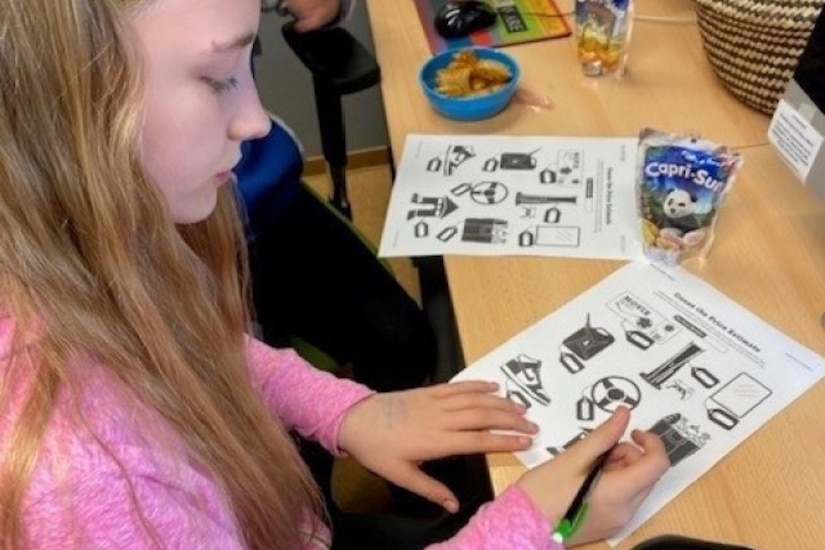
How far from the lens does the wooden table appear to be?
0.71 metres

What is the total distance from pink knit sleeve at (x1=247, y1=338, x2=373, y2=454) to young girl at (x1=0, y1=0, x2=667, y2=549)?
98 millimetres

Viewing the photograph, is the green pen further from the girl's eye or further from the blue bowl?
the blue bowl

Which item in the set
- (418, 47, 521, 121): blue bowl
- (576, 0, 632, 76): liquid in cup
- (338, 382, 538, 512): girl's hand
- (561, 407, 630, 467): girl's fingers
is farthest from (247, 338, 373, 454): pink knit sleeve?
(576, 0, 632, 76): liquid in cup

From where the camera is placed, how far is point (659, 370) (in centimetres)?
81

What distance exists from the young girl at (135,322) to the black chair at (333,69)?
1.54 feet

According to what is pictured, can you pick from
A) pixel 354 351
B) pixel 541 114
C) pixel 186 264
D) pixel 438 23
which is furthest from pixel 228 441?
pixel 438 23

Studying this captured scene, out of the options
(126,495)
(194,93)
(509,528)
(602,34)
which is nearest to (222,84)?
(194,93)

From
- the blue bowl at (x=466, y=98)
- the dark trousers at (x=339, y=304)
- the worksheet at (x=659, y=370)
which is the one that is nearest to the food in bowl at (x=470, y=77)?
the blue bowl at (x=466, y=98)

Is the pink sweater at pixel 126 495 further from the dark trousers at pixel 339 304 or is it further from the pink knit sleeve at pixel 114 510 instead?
the dark trousers at pixel 339 304

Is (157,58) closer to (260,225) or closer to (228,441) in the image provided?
(228,441)

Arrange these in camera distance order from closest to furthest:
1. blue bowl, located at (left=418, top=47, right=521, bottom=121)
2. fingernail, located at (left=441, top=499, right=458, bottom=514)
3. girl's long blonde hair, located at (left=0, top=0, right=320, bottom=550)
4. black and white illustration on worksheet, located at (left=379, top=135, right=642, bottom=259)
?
girl's long blonde hair, located at (left=0, top=0, right=320, bottom=550) < fingernail, located at (left=441, top=499, right=458, bottom=514) < black and white illustration on worksheet, located at (left=379, top=135, right=642, bottom=259) < blue bowl, located at (left=418, top=47, right=521, bottom=121)

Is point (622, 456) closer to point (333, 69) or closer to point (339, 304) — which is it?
point (339, 304)

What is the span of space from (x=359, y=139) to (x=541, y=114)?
42.5 inches

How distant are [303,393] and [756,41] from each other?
596 millimetres
